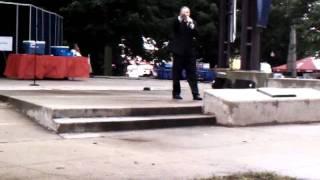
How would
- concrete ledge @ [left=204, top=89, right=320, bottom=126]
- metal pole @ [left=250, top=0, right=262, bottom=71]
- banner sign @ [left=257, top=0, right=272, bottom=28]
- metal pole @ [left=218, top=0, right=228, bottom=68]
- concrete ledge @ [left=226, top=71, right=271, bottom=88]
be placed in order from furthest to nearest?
1. metal pole @ [left=218, top=0, right=228, bottom=68]
2. metal pole @ [left=250, top=0, right=262, bottom=71]
3. banner sign @ [left=257, top=0, right=272, bottom=28]
4. concrete ledge @ [left=226, top=71, right=271, bottom=88]
5. concrete ledge @ [left=204, top=89, right=320, bottom=126]

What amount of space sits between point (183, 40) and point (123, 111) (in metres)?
2.83

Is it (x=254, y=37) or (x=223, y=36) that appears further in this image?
(x=223, y=36)

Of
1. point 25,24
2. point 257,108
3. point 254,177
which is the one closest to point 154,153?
point 254,177

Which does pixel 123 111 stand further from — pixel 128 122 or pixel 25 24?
pixel 25 24

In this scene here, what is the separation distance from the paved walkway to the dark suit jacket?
237 cm

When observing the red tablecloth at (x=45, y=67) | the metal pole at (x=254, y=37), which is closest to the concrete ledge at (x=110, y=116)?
the metal pole at (x=254, y=37)

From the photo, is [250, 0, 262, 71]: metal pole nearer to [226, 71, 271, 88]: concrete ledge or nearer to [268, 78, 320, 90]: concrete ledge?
[226, 71, 271, 88]: concrete ledge

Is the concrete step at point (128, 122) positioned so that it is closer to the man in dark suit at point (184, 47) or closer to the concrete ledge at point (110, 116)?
the concrete ledge at point (110, 116)

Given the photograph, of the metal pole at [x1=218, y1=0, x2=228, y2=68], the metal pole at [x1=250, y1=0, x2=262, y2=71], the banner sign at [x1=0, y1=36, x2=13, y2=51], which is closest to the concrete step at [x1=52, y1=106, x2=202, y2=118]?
the metal pole at [x1=250, y1=0, x2=262, y2=71]

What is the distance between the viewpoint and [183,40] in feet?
42.8

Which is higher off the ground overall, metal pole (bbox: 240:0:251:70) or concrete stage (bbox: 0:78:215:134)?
metal pole (bbox: 240:0:251:70)

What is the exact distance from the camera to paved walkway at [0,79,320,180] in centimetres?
Answer: 737

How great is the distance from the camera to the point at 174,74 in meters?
13.2

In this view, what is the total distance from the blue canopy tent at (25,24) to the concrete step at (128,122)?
51.3 ft
